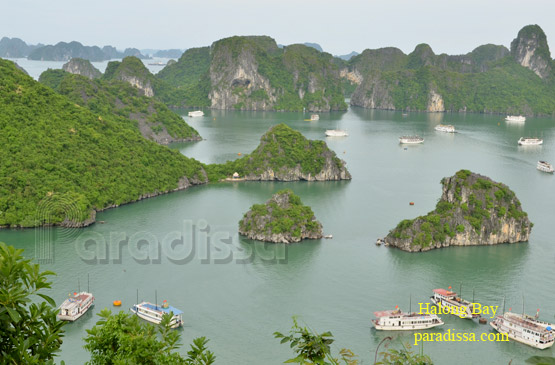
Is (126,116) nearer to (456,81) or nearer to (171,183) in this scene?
(171,183)

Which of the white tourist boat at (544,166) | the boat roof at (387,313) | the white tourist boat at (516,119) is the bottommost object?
the boat roof at (387,313)

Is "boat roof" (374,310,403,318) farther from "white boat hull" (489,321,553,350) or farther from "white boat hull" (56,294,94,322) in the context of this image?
"white boat hull" (56,294,94,322)

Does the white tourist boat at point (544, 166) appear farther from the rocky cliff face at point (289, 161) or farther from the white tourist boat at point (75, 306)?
the white tourist boat at point (75, 306)

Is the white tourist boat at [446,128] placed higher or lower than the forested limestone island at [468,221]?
higher

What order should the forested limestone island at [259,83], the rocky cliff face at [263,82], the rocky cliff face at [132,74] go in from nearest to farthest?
the rocky cliff face at [132,74] → the rocky cliff face at [263,82] → the forested limestone island at [259,83]

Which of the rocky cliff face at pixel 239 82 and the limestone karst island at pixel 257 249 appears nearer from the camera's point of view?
the limestone karst island at pixel 257 249

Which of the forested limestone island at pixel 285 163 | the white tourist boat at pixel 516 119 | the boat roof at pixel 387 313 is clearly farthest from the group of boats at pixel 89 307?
the white tourist boat at pixel 516 119

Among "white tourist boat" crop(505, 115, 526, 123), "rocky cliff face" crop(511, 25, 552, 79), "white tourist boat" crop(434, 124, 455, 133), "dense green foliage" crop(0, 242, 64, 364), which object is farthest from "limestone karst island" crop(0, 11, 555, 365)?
"rocky cliff face" crop(511, 25, 552, 79)
